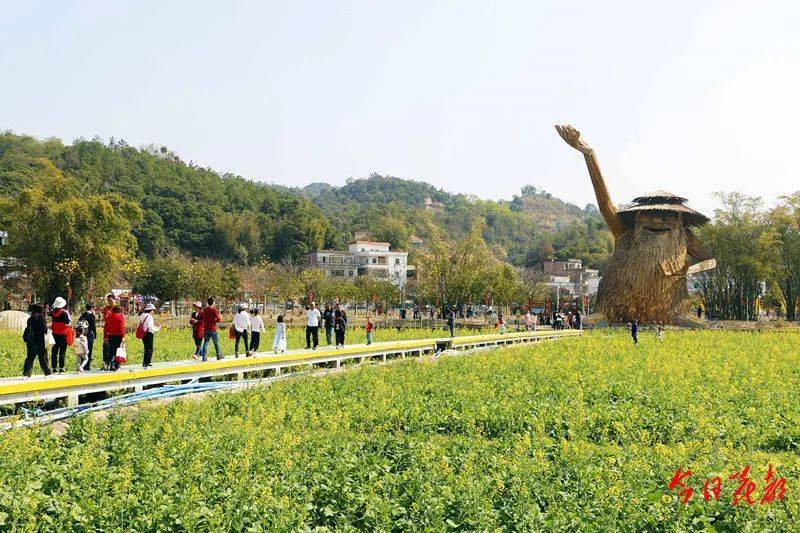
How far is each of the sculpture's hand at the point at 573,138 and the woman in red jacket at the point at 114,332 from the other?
1271 inches

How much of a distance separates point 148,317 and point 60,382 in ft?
8.67

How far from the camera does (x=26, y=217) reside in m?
43.4

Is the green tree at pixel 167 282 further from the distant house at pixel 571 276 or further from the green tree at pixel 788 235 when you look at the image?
the distant house at pixel 571 276

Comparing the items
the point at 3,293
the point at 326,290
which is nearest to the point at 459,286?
the point at 326,290

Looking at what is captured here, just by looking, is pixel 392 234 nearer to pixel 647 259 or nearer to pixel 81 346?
pixel 647 259

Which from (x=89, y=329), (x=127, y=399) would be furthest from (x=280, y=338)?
(x=127, y=399)

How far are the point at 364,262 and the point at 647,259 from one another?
54.1 m

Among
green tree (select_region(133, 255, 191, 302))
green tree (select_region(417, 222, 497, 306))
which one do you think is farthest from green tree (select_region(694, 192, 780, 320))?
green tree (select_region(133, 255, 191, 302))

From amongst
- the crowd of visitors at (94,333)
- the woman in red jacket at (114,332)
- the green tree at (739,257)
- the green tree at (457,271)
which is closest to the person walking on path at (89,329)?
the crowd of visitors at (94,333)

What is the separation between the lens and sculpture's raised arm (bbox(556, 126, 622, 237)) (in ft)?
139

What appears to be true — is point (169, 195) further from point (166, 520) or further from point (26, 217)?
point (166, 520)

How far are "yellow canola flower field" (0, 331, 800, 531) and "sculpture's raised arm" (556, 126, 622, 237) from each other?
92.8 feet

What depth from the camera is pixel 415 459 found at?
28.6 feet

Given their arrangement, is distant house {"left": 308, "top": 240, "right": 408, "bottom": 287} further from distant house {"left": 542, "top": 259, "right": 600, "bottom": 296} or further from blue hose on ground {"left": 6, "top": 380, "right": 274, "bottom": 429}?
blue hose on ground {"left": 6, "top": 380, "right": 274, "bottom": 429}
